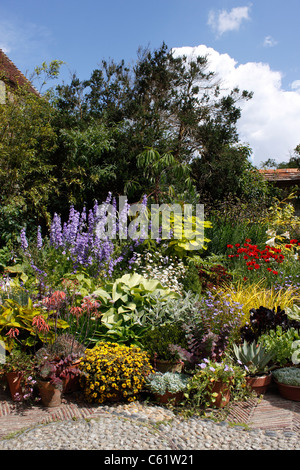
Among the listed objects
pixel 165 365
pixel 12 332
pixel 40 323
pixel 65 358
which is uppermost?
pixel 40 323

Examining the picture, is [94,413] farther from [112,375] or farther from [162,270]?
[162,270]

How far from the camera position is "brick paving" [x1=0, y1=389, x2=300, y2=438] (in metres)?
2.98

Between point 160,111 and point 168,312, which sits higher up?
point 160,111

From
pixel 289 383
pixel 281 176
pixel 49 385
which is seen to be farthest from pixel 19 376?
pixel 281 176

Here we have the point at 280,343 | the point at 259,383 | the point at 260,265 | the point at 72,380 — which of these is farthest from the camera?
the point at 260,265

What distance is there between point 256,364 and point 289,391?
1.19 feet

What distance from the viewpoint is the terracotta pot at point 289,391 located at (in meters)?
3.47

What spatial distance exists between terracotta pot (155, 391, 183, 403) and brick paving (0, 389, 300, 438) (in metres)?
0.44

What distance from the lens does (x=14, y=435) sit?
2758 millimetres

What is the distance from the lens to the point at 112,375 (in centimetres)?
328

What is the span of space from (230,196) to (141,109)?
3664 mm

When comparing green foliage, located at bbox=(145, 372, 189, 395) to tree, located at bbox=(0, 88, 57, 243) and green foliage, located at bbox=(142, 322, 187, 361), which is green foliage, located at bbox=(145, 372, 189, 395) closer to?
green foliage, located at bbox=(142, 322, 187, 361)

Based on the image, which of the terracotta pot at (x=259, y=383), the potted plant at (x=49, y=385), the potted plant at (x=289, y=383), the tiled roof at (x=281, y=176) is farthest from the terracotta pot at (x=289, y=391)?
the tiled roof at (x=281, y=176)

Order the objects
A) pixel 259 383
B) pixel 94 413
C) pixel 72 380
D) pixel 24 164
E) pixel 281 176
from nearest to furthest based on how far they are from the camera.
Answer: pixel 94 413
pixel 72 380
pixel 259 383
pixel 24 164
pixel 281 176
